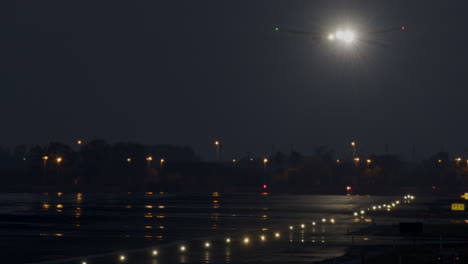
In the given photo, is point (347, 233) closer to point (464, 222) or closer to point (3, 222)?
point (464, 222)

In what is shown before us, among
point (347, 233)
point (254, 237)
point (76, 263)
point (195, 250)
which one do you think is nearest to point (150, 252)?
point (195, 250)

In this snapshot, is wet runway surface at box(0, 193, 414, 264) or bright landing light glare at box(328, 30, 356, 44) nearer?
wet runway surface at box(0, 193, 414, 264)

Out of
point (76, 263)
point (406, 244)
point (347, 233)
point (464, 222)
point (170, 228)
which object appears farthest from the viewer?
point (464, 222)

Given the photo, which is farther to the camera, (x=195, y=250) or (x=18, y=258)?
(x=195, y=250)

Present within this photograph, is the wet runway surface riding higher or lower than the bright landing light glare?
lower

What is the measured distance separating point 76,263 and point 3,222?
27293mm

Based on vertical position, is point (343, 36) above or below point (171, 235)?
above

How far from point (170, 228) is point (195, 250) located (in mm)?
15731

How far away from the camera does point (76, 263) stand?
120 feet

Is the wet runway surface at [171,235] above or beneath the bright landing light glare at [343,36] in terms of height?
beneath

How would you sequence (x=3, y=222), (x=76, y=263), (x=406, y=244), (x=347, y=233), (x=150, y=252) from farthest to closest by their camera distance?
(x=3, y=222), (x=347, y=233), (x=406, y=244), (x=150, y=252), (x=76, y=263)

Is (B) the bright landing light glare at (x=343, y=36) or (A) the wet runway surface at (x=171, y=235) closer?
(A) the wet runway surface at (x=171, y=235)

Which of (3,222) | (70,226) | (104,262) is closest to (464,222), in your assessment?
(70,226)

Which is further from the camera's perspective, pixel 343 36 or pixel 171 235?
pixel 343 36
